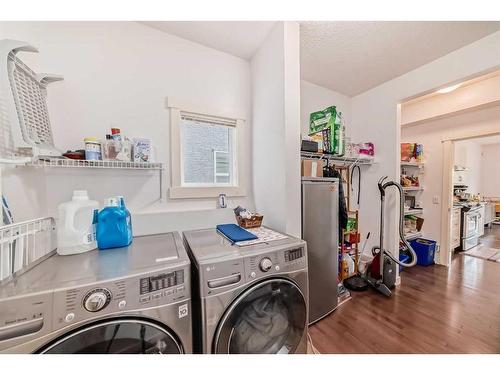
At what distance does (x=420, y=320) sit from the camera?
1.64 metres

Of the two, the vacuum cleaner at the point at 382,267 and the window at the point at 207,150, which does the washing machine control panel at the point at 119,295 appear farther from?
the vacuum cleaner at the point at 382,267

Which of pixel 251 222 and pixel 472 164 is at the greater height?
pixel 472 164

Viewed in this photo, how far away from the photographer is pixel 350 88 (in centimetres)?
246

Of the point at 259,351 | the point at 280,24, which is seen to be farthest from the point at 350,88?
the point at 259,351

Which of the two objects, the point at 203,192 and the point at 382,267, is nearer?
the point at 203,192

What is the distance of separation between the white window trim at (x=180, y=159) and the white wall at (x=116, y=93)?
52mm

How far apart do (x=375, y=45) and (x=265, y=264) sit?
2138 millimetres

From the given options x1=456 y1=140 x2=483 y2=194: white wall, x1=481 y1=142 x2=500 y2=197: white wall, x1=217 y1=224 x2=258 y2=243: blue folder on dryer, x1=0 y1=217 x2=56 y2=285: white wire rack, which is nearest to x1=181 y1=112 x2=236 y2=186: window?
x1=217 y1=224 x2=258 y2=243: blue folder on dryer

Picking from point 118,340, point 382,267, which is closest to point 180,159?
point 118,340

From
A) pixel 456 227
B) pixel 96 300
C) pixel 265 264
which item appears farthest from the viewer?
pixel 456 227

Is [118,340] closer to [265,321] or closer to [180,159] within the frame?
[265,321]

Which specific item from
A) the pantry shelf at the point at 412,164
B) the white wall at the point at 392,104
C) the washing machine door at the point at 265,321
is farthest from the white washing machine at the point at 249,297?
the pantry shelf at the point at 412,164

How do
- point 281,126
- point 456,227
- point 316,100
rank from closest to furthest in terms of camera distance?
point 281,126 → point 316,100 → point 456,227
